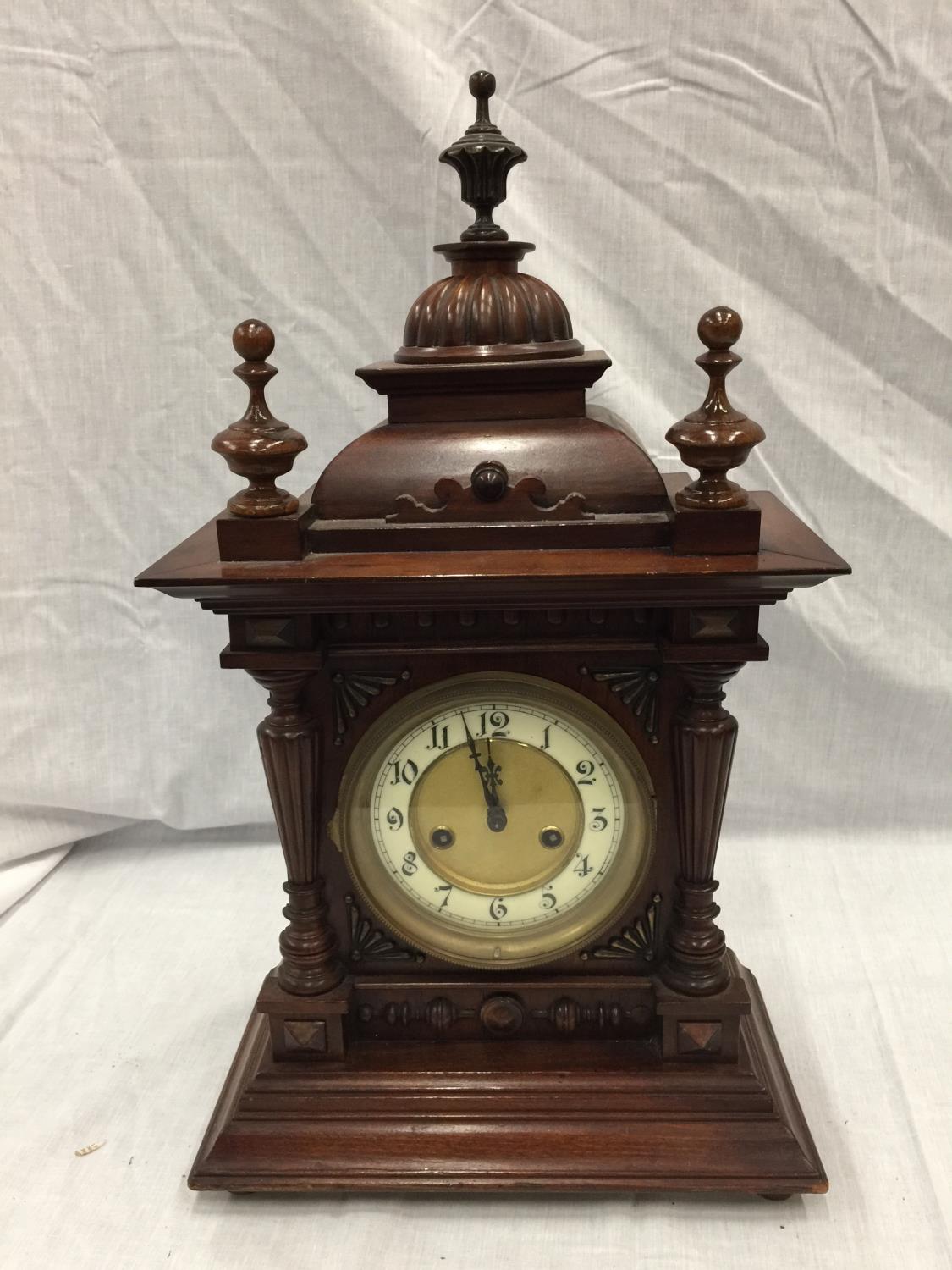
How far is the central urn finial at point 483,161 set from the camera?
1145 mm

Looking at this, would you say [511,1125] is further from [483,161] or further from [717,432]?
[483,161]

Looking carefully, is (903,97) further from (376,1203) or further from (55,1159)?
(55,1159)

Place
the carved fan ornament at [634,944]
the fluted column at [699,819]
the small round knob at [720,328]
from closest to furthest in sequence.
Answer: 1. the small round knob at [720,328]
2. the fluted column at [699,819]
3. the carved fan ornament at [634,944]

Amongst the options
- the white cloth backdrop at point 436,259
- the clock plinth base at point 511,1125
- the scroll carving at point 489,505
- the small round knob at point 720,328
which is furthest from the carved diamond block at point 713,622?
the white cloth backdrop at point 436,259

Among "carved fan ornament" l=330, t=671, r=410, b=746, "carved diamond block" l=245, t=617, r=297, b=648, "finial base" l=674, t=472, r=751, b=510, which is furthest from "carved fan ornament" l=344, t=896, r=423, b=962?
"finial base" l=674, t=472, r=751, b=510

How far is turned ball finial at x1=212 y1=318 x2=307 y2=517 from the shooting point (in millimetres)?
1079

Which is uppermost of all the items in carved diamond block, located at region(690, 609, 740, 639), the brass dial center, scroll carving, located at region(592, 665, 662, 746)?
carved diamond block, located at region(690, 609, 740, 639)

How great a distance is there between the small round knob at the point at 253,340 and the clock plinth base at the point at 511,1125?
2.46 feet

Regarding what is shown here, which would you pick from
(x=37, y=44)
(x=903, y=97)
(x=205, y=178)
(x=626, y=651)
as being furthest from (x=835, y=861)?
(x=37, y=44)

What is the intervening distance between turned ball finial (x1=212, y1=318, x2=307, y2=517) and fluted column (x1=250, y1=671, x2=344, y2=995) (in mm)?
166

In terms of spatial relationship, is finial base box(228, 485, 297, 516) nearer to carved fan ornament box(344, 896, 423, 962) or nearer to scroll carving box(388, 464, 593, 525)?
scroll carving box(388, 464, 593, 525)

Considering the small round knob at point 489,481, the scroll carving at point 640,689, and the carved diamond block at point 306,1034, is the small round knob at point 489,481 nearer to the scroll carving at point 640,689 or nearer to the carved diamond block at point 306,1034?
the scroll carving at point 640,689

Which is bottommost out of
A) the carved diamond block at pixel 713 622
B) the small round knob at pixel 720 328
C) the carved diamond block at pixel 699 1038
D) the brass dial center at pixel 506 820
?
the carved diamond block at pixel 699 1038

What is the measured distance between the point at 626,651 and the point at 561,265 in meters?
0.75
